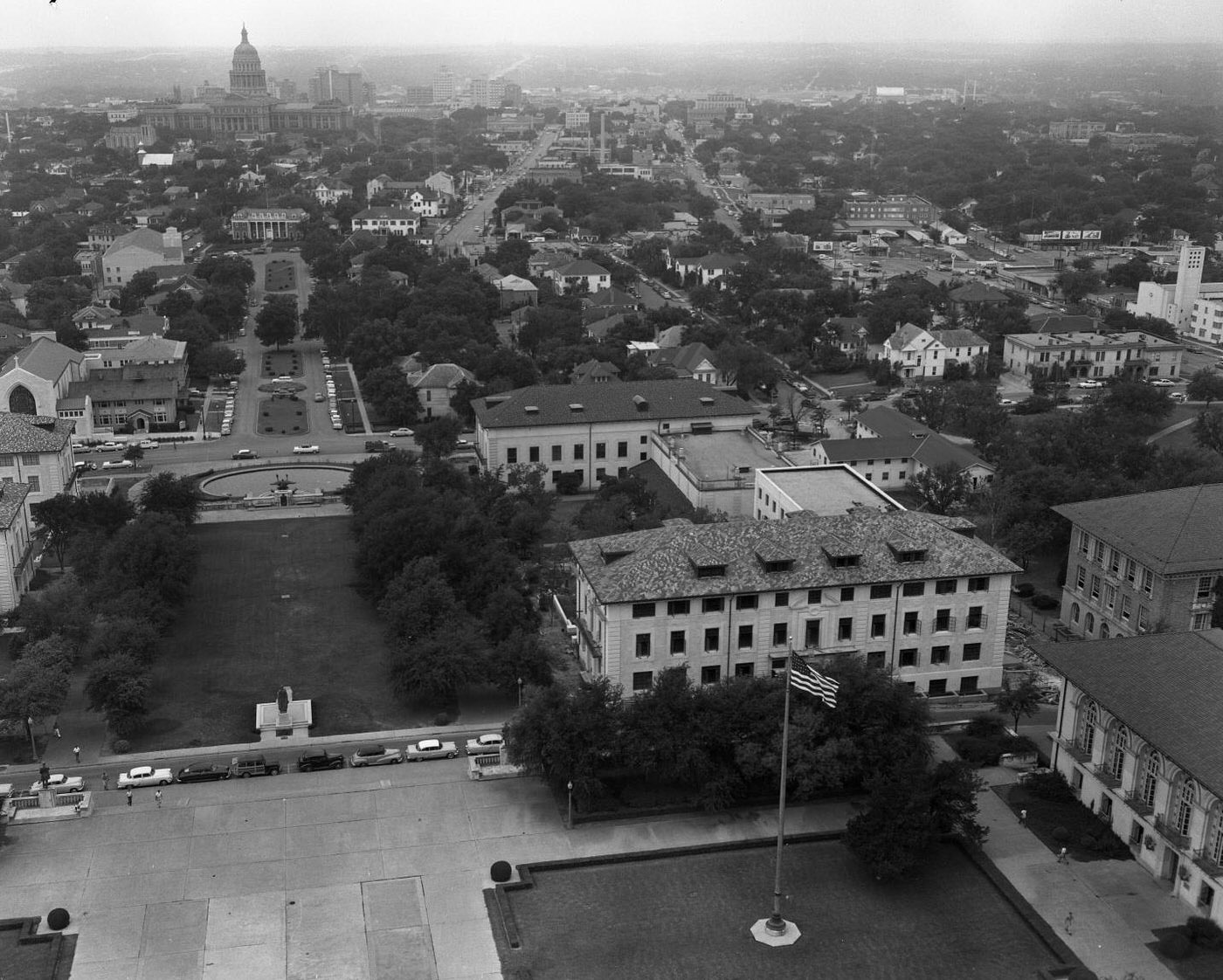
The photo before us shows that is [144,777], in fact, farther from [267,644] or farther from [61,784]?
[267,644]

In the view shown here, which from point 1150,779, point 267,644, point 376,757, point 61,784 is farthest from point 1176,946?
point 267,644

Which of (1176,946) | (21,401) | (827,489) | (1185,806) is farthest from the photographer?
(21,401)

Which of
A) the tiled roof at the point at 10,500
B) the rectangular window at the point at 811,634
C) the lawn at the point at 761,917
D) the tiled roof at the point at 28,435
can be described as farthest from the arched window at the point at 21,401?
the lawn at the point at 761,917

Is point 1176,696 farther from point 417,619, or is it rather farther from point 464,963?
point 417,619

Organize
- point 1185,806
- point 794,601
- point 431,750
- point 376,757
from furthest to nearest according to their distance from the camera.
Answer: point 794,601, point 431,750, point 376,757, point 1185,806

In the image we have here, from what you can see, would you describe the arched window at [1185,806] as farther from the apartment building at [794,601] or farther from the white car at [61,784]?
the white car at [61,784]

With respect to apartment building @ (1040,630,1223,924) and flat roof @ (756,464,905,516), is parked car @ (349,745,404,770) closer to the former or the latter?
flat roof @ (756,464,905,516)
